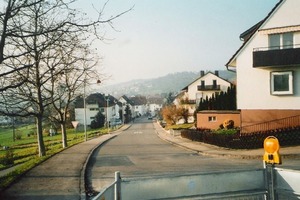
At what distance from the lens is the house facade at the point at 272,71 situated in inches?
978

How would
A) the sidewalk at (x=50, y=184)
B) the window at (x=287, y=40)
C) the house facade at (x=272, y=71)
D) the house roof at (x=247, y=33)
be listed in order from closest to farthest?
1. the sidewalk at (x=50, y=184)
2. the house facade at (x=272, y=71)
3. the window at (x=287, y=40)
4. the house roof at (x=247, y=33)

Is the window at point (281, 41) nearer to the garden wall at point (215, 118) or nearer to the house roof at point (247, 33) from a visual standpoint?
the house roof at point (247, 33)

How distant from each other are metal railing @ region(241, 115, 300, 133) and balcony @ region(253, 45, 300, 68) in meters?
4.09

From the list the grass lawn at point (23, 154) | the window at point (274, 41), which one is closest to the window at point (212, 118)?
the window at point (274, 41)

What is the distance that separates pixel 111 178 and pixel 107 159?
24.4 ft

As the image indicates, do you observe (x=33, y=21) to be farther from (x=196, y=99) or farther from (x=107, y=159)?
(x=196, y=99)

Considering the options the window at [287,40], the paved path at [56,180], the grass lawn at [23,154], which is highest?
the window at [287,40]

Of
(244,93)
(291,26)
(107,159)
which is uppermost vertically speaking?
(291,26)

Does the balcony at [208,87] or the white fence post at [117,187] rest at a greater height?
the balcony at [208,87]

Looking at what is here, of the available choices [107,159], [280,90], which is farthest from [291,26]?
[107,159]

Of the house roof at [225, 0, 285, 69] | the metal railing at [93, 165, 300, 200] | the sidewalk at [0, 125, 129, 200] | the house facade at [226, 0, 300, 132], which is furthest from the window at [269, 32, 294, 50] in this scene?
the metal railing at [93, 165, 300, 200]

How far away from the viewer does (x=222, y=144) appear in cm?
2642

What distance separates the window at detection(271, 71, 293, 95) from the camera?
2489cm

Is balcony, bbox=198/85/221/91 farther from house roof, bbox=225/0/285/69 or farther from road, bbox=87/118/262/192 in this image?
road, bbox=87/118/262/192
